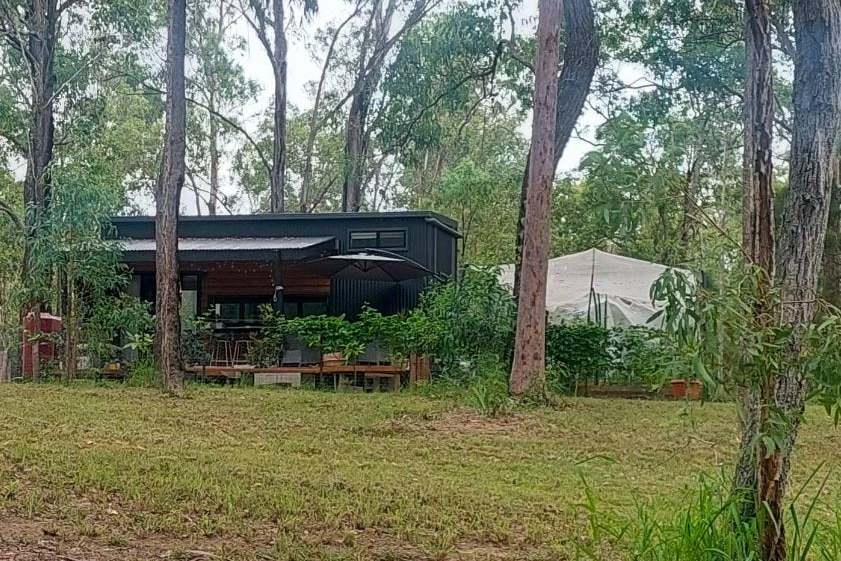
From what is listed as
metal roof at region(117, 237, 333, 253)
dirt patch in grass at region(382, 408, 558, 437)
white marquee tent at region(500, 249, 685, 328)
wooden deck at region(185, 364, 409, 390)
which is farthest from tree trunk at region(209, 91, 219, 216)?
dirt patch in grass at region(382, 408, 558, 437)

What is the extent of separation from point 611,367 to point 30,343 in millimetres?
8276

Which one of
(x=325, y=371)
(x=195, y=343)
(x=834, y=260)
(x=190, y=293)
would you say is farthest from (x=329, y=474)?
(x=190, y=293)

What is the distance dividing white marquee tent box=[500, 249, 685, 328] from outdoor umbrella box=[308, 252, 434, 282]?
2.06 meters

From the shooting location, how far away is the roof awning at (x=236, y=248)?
12227mm

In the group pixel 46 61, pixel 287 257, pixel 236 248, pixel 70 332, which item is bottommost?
pixel 70 332

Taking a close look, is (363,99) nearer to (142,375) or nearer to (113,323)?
(113,323)

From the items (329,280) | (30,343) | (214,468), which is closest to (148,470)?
(214,468)

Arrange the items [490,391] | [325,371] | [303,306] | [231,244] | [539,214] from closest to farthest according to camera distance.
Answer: [490,391]
[539,214]
[325,371]
[231,244]
[303,306]

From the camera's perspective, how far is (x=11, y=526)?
341 centimetres

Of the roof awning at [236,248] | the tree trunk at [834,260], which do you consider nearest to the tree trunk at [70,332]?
the roof awning at [236,248]

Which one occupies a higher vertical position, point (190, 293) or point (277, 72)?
point (277, 72)

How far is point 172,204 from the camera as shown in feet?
33.8

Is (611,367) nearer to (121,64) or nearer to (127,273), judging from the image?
(127,273)

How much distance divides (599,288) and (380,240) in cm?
436
